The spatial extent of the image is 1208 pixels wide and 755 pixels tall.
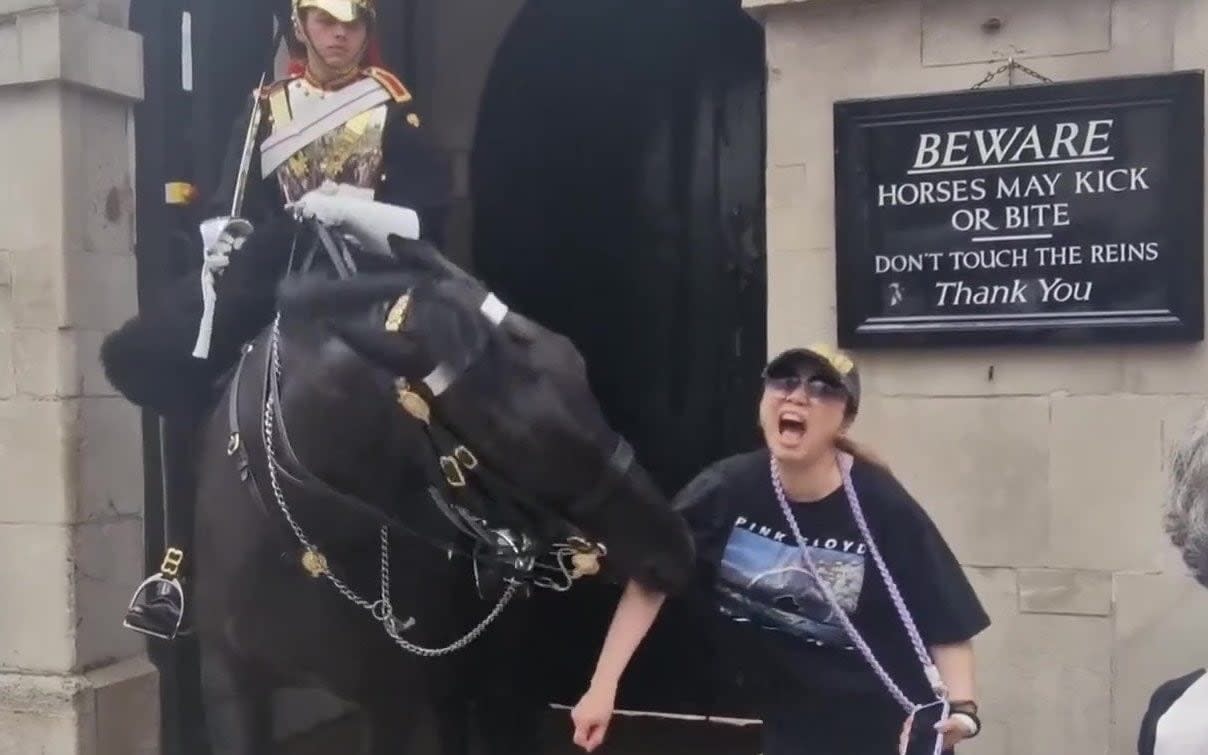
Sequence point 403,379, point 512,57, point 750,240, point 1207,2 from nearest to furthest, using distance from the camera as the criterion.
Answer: point 403,379 → point 1207,2 → point 750,240 → point 512,57

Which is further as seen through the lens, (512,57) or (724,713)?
(512,57)

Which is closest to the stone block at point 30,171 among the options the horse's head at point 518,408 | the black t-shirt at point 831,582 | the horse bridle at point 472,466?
the horse's head at point 518,408

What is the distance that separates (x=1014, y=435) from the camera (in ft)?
11.6

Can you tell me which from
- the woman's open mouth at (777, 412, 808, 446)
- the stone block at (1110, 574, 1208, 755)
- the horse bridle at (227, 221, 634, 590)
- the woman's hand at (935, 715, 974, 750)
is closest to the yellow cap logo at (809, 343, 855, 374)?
the woman's open mouth at (777, 412, 808, 446)

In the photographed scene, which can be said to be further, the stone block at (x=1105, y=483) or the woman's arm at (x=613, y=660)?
the stone block at (x=1105, y=483)

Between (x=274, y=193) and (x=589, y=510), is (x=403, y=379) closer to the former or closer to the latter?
(x=589, y=510)

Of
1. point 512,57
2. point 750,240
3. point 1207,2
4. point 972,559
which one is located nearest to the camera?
point 1207,2

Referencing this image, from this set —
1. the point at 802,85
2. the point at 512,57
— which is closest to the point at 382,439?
the point at 802,85

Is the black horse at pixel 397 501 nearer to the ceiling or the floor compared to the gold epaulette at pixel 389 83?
nearer to the floor

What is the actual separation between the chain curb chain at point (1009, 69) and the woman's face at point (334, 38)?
1727mm

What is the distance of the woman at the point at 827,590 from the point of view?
2.76m

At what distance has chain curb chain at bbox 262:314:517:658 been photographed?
3.11 m

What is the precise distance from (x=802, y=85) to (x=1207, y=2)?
103cm

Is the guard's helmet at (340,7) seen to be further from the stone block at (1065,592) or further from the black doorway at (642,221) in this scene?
the stone block at (1065,592)
